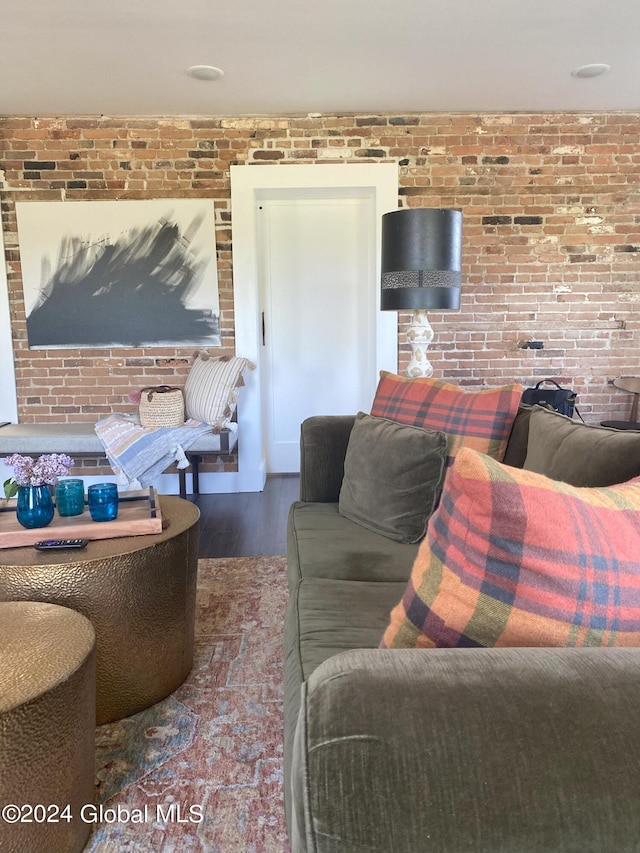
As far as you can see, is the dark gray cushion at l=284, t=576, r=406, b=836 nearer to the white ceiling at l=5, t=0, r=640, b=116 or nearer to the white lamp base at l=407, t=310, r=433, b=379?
the white lamp base at l=407, t=310, r=433, b=379

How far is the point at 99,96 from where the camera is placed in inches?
143

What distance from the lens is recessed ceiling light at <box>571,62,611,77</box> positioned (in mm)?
3266

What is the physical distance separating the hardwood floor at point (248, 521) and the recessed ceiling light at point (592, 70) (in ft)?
10.1

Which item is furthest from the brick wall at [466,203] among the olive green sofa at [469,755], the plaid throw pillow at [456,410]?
the olive green sofa at [469,755]

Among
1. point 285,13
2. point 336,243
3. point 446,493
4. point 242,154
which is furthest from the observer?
point 336,243

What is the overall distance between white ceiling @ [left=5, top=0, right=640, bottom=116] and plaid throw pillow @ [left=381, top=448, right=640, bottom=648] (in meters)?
2.62

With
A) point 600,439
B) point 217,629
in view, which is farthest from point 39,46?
point 600,439

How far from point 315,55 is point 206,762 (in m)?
3.22

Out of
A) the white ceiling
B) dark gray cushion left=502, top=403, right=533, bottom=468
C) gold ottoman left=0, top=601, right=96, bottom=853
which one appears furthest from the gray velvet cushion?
the white ceiling

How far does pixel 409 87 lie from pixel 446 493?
135 inches

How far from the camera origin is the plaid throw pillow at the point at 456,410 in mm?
1895

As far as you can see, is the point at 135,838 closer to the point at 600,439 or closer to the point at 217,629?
the point at 217,629

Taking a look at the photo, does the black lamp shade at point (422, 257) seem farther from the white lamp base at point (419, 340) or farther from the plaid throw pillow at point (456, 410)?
the plaid throw pillow at point (456, 410)

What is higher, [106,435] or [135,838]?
[106,435]
